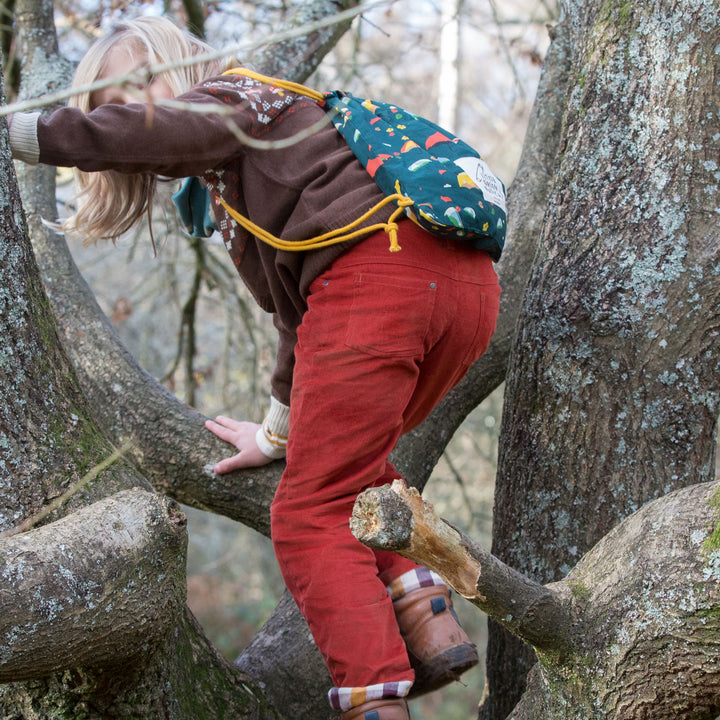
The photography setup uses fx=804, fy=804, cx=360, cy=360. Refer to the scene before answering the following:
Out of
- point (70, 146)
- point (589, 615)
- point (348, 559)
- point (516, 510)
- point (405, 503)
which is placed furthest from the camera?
point (516, 510)

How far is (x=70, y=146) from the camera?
1.54 metres

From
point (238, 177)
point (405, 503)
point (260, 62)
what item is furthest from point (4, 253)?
point (260, 62)

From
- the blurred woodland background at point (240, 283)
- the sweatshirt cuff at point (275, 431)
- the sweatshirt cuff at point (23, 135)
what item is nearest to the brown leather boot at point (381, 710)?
the sweatshirt cuff at point (275, 431)

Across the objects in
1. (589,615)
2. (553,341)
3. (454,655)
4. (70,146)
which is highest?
(70,146)

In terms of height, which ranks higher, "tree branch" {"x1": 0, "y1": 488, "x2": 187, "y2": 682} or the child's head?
the child's head

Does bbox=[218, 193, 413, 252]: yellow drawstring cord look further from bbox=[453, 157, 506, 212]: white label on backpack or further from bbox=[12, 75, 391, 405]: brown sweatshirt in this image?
bbox=[453, 157, 506, 212]: white label on backpack

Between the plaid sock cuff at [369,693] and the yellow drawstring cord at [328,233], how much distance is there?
86 centimetres

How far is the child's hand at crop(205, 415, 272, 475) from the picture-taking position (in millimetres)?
2172

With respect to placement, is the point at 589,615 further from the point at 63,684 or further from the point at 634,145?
the point at 634,145

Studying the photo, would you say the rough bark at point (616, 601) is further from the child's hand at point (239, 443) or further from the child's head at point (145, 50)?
the child's head at point (145, 50)

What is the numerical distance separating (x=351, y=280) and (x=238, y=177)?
41 cm

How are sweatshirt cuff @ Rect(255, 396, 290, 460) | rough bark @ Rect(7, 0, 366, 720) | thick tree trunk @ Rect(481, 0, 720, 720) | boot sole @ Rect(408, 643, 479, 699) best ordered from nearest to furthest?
1. rough bark @ Rect(7, 0, 366, 720)
2. boot sole @ Rect(408, 643, 479, 699)
3. thick tree trunk @ Rect(481, 0, 720, 720)
4. sweatshirt cuff @ Rect(255, 396, 290, 460)

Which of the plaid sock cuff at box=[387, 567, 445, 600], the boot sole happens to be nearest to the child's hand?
the plaid sock cuff at box=[387, 567, 445, 600]

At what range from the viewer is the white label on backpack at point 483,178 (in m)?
1.71
